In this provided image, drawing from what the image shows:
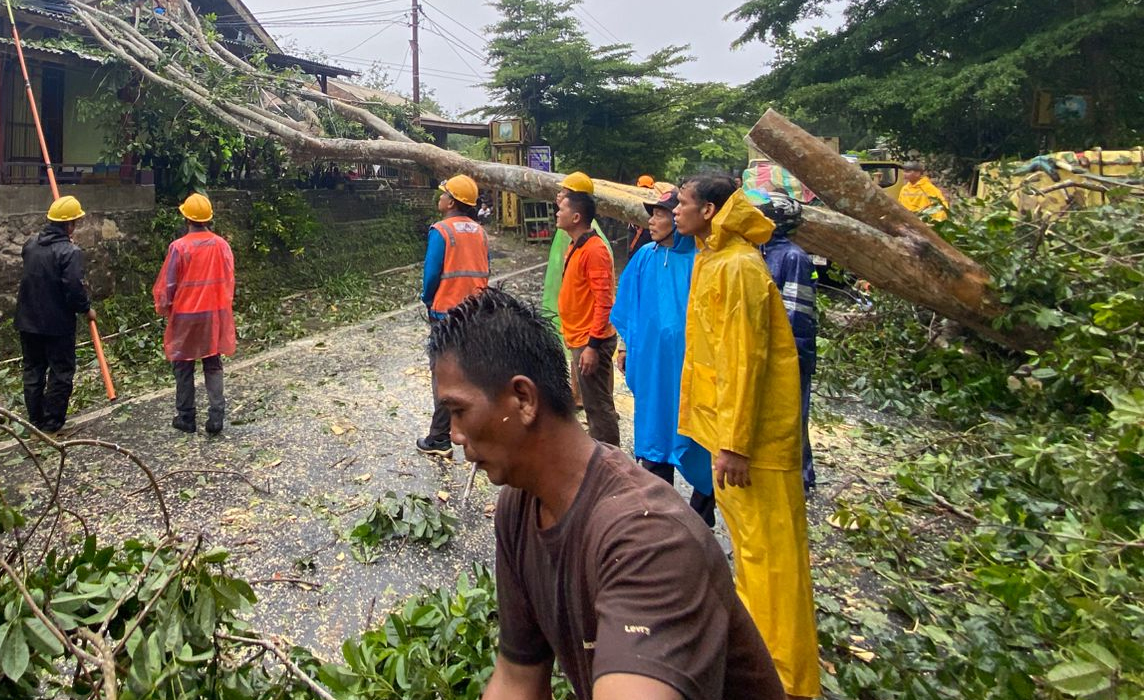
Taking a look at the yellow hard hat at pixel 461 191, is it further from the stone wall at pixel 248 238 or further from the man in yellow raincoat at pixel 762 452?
the stone wall at pixel 248 238

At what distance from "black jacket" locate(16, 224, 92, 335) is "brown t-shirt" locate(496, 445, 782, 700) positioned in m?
5.15

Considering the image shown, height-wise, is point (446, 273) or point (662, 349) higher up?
point (446, 273)

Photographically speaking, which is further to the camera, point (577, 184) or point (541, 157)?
point (541, 157)

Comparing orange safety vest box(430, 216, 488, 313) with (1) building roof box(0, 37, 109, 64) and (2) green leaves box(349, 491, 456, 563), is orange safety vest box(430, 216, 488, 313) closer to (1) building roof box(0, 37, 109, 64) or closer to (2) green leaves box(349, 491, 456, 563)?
(2) green leaves box(349, 491, 456, 563)

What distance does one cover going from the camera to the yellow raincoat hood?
270cm

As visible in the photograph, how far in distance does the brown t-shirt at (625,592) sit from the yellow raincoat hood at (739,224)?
5.31 ft

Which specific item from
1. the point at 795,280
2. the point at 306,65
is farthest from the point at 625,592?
the point at 306,65

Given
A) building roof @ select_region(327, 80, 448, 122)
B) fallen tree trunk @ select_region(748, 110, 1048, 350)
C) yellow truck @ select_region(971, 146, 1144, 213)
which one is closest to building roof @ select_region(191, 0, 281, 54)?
building roof @ select_region(327, 80, 448, 122)

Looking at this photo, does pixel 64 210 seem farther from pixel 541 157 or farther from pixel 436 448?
pixel 541 157

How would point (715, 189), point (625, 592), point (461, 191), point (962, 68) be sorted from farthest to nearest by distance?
1. point (962, 68)
2. point (461, 191)
3. point (715, 189)
4. point (625, 592)

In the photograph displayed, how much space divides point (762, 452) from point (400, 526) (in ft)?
6.78

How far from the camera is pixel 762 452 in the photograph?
256 centimetres

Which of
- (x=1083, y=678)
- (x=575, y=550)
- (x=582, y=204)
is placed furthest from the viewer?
(x=582, y=204)

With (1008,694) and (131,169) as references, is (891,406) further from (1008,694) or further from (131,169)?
(131,169)
